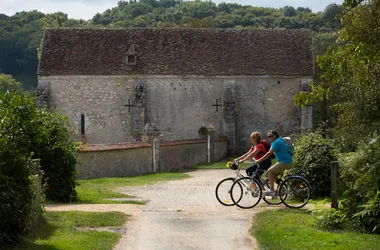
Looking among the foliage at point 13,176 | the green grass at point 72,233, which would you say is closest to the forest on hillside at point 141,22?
the green grass at point 72,233

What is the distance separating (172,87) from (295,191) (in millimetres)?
26012

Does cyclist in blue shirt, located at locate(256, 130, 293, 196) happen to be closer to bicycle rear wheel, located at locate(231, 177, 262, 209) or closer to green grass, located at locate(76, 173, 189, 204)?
bicycle rear wheel, located at locate(231, 177, 262, 209)

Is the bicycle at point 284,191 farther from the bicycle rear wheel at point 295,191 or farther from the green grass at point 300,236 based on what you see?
the green grass at point 300,236

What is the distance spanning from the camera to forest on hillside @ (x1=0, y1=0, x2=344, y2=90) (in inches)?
3664

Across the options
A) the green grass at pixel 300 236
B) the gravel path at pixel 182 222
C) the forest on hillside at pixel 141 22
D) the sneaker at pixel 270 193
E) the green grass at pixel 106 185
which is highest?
the forest on hillside at pixel 141 22

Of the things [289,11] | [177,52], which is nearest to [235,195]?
[177,52]

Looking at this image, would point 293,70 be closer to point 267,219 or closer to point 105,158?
point 105,158

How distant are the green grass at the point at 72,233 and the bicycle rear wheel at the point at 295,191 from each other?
3.92 m

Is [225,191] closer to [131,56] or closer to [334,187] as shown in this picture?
[334,187]

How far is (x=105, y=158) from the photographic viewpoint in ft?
89.5

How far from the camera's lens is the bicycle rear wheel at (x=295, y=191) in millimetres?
16266

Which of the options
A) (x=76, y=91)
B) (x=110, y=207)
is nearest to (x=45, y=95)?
(x=76, y=91)

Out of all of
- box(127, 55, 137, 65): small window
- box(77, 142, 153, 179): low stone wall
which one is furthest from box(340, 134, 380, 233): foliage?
box(127, 55, 137, 65): small window

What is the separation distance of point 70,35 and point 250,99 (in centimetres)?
1197
